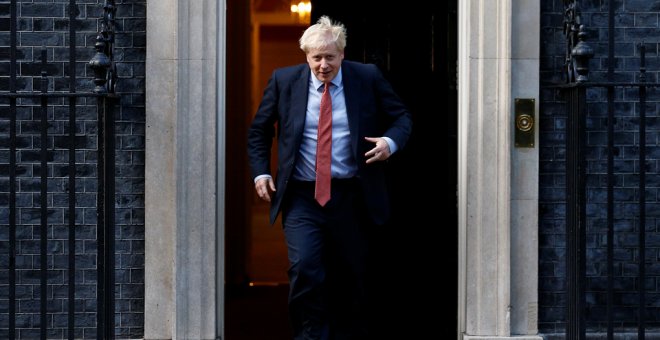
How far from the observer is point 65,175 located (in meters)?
6.12

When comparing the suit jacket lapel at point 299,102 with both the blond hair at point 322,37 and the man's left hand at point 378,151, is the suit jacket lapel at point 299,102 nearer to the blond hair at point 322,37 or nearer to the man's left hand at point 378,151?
the blond hair at point 322,37

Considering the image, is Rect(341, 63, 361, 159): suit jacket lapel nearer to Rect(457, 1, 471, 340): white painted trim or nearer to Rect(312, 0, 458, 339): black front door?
Rect(457, 1, 471, 340): white painted trim

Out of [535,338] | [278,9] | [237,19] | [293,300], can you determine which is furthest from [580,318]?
[278,9]

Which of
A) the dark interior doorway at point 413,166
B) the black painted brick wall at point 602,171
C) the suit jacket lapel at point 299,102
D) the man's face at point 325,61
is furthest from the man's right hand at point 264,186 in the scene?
the dark interior doorway at point 413,166

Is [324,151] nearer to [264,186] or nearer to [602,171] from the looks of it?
[264,186]

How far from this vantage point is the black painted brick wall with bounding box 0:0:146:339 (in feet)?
20.1

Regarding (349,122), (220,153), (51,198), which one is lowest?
(51,198)

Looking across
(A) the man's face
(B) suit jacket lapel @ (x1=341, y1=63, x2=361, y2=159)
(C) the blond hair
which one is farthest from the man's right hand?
(C) the blond hair

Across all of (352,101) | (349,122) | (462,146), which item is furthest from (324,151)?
(462,146)

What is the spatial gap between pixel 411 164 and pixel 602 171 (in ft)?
4.67

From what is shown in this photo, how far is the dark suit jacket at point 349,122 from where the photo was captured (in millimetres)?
5570

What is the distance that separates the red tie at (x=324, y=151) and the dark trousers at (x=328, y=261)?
7 centimetres

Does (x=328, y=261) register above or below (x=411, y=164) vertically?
below

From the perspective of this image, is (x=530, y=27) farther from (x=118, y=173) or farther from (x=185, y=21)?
(x=118, y=173)
